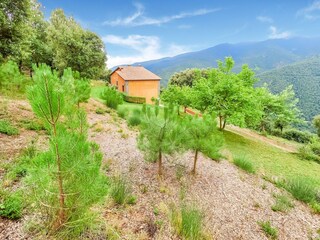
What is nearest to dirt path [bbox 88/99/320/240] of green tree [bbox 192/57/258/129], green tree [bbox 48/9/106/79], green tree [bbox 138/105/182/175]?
green tree [bbox 138/105/182/175]

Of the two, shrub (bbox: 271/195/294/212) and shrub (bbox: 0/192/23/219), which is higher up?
shrub (bbox: 0/192/23/219)

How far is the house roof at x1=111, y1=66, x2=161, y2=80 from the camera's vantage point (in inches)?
1177

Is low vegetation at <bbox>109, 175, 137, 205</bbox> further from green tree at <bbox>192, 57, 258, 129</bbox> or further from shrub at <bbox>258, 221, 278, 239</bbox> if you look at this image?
green tree at <bbox>192, 57, 258, 129</bbox>

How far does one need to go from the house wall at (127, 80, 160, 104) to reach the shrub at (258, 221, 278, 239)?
86.1ft

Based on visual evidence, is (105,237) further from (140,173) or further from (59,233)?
(140,173)

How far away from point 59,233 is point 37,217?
0.71 metres

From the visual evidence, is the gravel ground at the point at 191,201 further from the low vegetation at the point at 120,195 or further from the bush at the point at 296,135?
the bush at the point at 296,135

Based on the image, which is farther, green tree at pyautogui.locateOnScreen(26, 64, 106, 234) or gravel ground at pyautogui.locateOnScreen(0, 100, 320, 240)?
gravel ground at pyautogui.locateOnScreen(0, 100, 320, 240)

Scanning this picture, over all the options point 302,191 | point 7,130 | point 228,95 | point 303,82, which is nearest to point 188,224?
point 302,191

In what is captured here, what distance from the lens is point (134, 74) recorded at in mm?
30938

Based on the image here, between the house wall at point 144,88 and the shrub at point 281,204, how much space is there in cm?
2511

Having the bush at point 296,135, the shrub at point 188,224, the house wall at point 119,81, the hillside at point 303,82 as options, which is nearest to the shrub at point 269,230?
the shrub at point 188,224

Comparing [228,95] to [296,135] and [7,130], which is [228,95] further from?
[296,135]

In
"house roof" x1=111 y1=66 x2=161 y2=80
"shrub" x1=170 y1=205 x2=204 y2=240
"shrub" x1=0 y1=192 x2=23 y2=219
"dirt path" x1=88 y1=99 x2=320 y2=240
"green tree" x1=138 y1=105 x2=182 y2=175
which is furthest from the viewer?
"house roof" x1=111 y1=66 x2=161 y2=80
